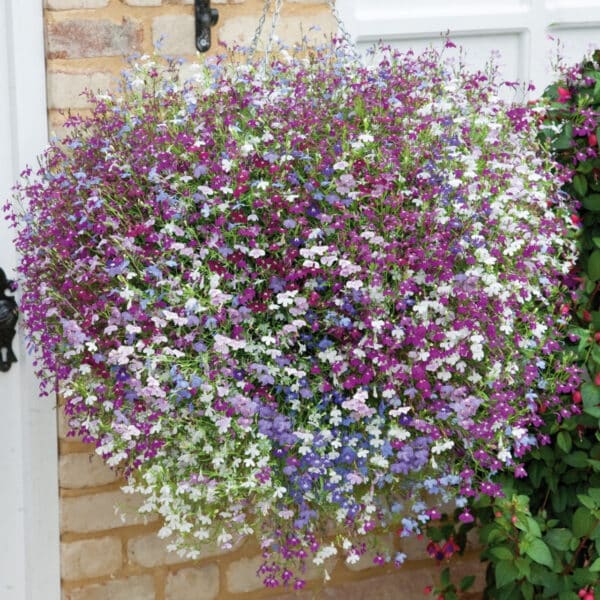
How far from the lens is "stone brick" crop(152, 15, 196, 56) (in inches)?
110

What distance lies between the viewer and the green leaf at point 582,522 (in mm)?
2689

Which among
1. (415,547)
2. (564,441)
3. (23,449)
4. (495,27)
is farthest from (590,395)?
(23,449)

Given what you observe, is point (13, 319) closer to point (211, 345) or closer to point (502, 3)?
point (211, 345)

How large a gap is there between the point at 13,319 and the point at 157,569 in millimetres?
752

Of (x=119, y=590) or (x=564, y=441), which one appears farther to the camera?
(x=119, y=590)

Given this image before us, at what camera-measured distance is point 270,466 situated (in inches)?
85.7

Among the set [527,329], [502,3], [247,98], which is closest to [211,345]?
[247,98]

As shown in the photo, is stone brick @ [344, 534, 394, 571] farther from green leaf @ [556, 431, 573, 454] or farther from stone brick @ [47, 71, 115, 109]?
stone brick @ [47, 71, 115, 109]

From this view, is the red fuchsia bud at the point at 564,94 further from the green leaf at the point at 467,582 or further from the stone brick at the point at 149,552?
the stone brick at the point at 149,552

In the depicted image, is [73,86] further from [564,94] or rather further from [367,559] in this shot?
[367,559]

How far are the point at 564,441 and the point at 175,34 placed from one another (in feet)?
4.44

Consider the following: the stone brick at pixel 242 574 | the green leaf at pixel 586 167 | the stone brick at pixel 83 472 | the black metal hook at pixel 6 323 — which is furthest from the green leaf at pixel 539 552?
the black metal hook at pixel 6 323

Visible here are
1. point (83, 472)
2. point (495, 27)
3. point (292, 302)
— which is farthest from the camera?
point (495, 27)

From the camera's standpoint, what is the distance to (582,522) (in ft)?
8.86
